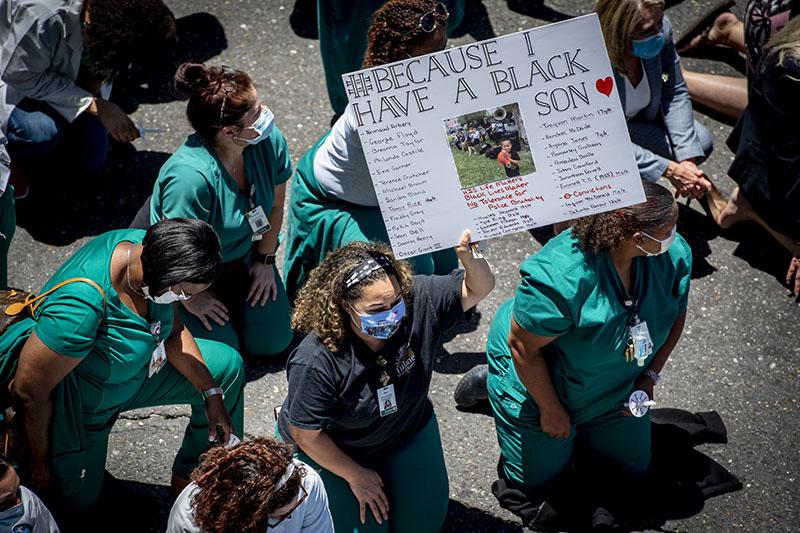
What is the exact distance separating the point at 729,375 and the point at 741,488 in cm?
63

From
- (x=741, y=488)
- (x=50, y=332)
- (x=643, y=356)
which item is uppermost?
(x=50, y=332)

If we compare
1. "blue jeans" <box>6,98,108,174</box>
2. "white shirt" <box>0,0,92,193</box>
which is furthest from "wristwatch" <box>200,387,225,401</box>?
"blue jeans" <box>6,98,108,174</box>

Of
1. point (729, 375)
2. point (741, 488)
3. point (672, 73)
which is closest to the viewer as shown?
point (741, 488)

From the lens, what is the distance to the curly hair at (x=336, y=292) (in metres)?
2.96

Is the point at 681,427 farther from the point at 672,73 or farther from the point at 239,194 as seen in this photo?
the point at 239,194

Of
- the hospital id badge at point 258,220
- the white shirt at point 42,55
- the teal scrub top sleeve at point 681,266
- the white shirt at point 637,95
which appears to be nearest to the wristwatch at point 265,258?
the hospital id badge at point 258,220

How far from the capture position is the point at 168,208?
3510mm

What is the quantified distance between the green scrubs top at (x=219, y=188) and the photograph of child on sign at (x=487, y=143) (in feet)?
4.06

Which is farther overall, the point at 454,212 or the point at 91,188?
the point at 91,188

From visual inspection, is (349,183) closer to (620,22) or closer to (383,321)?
(383,321)

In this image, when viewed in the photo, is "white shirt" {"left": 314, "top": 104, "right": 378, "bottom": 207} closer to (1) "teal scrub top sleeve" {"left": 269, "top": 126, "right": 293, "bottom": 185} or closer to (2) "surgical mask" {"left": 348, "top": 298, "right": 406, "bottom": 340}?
(1) "teal scrub top sleeve" {"left": 269, "top": 126, "right": 293, "bottom": 185}

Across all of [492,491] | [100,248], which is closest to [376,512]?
[492,491]

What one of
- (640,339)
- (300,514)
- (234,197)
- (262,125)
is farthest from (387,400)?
(262,125)

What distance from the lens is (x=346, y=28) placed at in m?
4.59
